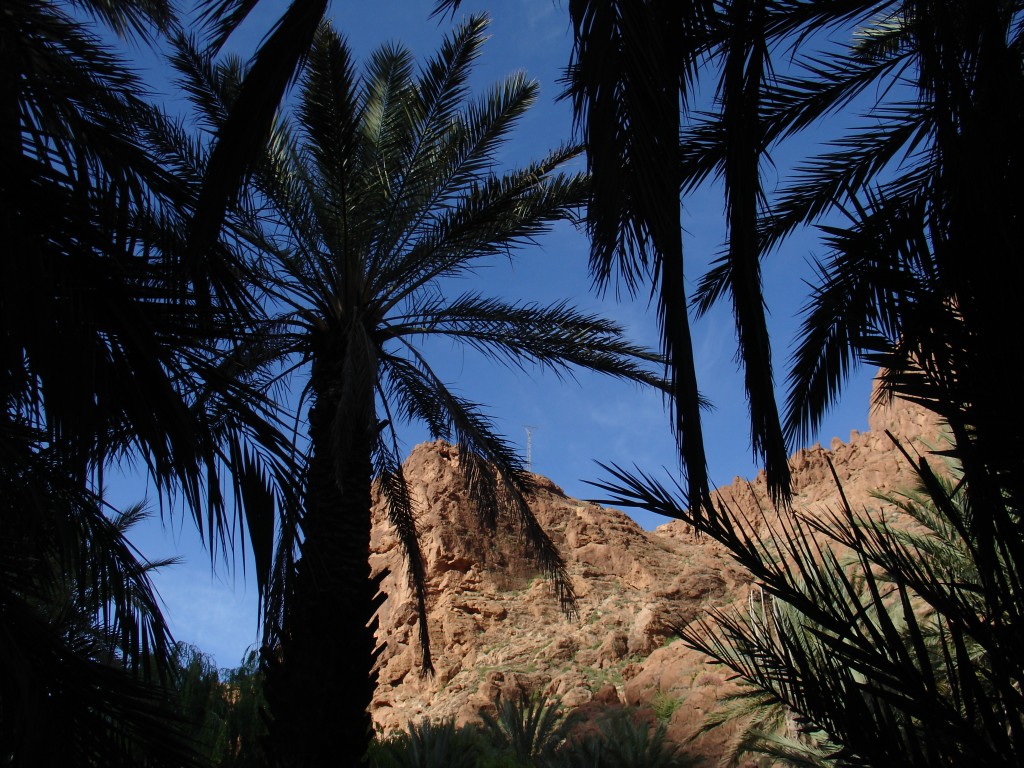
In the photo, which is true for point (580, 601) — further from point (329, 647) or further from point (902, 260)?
point (902, 260)

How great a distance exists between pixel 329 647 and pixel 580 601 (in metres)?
17.3

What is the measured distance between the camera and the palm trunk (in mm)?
6328

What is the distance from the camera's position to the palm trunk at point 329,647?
6.33m

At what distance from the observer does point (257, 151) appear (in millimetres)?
2822

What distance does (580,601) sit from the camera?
75.7 feet

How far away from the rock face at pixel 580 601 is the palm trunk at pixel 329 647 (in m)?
9.25

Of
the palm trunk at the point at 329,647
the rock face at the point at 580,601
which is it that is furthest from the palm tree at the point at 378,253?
the rock face at the point at 580,601

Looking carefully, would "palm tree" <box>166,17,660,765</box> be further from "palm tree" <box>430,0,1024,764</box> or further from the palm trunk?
"palm tree" <box>430,0,1024,764</box>

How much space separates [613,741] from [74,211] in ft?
36.7

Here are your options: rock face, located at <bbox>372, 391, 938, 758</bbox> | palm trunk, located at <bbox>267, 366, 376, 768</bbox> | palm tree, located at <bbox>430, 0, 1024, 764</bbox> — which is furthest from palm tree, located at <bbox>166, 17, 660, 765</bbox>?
rock face, located at <bbox>372, 391, 938, 758</bbox>

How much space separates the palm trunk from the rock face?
364 inches

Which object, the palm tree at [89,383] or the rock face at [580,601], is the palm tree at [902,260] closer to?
Result: the palm tree at [89,383]

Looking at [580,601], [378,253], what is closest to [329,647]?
[378,253]

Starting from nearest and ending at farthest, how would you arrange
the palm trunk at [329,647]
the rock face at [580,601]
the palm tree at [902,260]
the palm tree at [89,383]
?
the palm tree at [902,260], the palm tree at [89,383], the palm trunk at [329,647], the rock face at [580,601]
